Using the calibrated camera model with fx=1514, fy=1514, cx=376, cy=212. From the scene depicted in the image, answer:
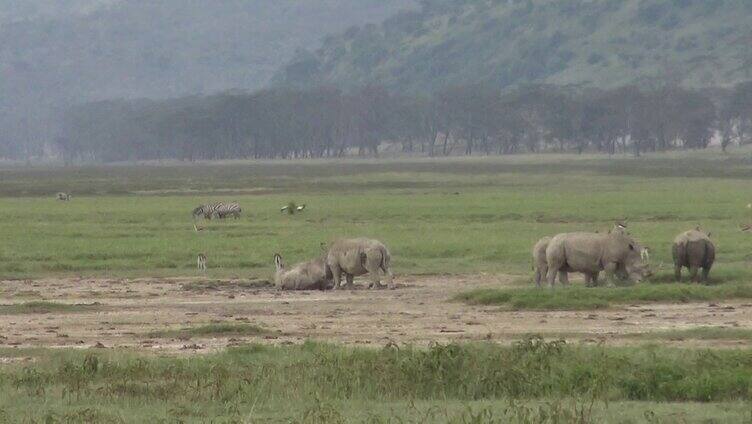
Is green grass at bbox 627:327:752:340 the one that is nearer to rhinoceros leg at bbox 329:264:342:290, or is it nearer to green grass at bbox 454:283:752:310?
green grass at bbox 454:283:752:310

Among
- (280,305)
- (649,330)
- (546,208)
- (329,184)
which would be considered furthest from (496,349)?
(329,184)

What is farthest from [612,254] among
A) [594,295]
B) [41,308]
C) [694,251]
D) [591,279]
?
[41,308]

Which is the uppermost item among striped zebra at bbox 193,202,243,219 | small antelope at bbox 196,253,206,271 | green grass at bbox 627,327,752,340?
green grass at bbox 627,327,752,340

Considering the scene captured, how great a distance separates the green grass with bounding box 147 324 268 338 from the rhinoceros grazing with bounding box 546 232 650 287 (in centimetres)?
690

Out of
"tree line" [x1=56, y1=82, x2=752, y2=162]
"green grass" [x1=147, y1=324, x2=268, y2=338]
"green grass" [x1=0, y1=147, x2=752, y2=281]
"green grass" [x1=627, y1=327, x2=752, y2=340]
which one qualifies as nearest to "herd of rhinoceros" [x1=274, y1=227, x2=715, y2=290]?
"green grass" [x1=0, y1=147, x2=752, y2=281]

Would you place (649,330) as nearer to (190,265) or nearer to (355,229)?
(190,265)

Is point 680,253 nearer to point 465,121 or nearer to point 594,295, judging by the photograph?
point 594,295

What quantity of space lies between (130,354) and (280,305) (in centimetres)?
670

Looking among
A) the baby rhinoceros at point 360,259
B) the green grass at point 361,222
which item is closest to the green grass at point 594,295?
the green grass at point 361,222

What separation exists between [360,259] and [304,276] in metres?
1.12

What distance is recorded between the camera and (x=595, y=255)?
26.2 m

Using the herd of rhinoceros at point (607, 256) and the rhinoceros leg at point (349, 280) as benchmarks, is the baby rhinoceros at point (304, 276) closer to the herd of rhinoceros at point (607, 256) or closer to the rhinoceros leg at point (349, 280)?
the rhinoceros leg at point (349, 280)

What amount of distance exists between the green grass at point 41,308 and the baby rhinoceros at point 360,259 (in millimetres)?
5085

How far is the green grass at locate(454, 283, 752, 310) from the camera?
23.5m
